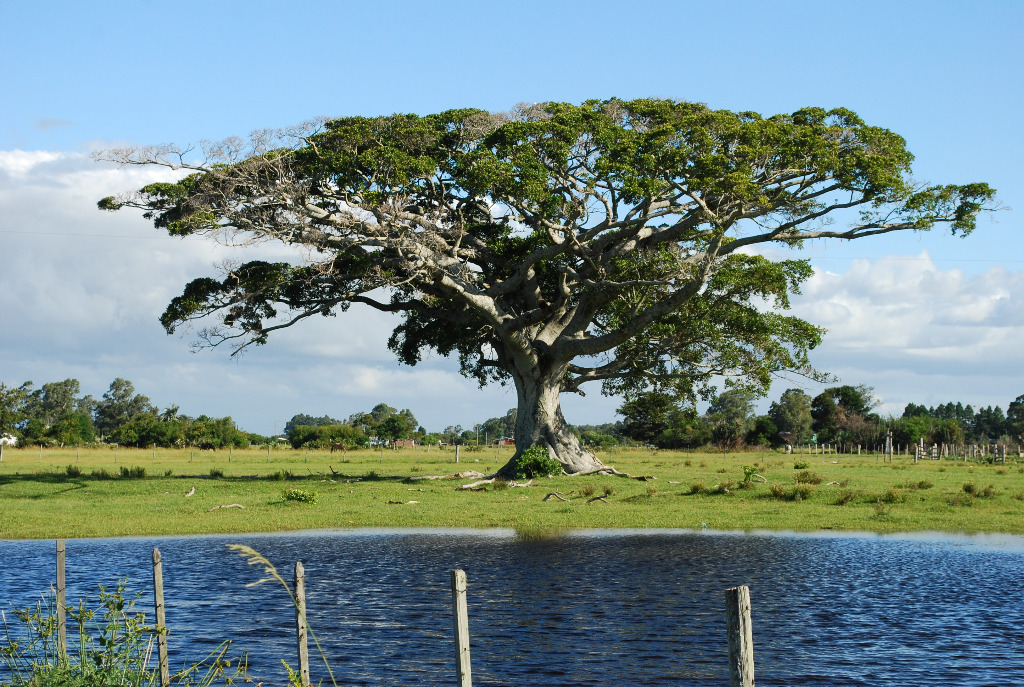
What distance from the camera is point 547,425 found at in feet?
148

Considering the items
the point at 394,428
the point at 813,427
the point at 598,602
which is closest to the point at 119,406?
the point at 394,428

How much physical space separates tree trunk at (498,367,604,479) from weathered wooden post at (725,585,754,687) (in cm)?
3622

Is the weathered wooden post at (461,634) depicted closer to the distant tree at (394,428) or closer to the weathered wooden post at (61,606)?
the weathered wooden post at (61,606)

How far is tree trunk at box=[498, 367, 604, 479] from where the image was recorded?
147ft

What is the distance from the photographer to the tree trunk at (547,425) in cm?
4466

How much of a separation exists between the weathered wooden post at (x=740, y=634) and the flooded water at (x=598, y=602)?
4579 millimetres

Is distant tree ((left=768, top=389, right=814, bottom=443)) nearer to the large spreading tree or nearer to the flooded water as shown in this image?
the large spreading tree

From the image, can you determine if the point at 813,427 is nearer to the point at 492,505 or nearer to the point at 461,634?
the point at 492,505

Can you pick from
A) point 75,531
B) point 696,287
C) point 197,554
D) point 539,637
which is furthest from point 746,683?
point 696,287

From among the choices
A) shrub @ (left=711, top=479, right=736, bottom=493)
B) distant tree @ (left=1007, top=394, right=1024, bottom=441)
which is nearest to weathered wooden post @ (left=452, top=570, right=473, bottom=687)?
shrub @ (left=711, top=479, right=736, bottom=493)

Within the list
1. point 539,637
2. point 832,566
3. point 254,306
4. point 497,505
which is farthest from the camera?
point 254,306

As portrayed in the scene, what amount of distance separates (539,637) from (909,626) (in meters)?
5.99

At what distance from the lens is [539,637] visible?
47.6ft

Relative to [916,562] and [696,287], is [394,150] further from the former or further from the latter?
[916,562]
